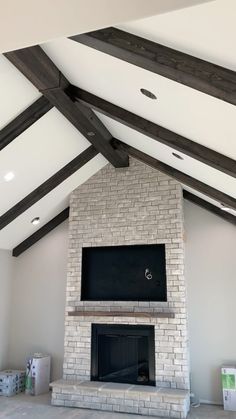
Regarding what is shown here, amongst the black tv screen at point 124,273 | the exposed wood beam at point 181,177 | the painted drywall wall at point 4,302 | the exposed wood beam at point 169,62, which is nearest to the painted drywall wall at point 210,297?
the black tv screen at point 124,273

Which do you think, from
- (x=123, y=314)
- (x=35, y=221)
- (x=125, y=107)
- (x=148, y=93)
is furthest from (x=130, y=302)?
(x=148, y=93)

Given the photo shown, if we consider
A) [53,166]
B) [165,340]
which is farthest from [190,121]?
[165,340]

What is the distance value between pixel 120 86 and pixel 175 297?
11.9 feet

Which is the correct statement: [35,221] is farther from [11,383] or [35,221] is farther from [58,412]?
[58,412]

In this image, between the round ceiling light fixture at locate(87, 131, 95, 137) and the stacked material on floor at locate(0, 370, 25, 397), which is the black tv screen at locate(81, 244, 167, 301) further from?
the round ceiling light fixture at locate(87, 131, 95, 137)

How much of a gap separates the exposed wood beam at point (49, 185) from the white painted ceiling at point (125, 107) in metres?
0.11

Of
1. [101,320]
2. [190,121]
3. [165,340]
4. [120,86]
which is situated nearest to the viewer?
[190,121]

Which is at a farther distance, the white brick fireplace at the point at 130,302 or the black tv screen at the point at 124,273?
the black tv screen at the point at 124,273

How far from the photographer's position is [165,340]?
5.48 m

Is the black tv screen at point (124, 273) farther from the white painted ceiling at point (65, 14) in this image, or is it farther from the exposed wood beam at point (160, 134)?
the white painted ceiling at point (65, 14)

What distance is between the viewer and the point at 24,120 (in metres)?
4.38

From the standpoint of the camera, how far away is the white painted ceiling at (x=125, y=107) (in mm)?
1943

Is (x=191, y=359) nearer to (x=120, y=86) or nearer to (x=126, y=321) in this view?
(x=126, y=321)

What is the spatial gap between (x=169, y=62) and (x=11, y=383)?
19.6ft
